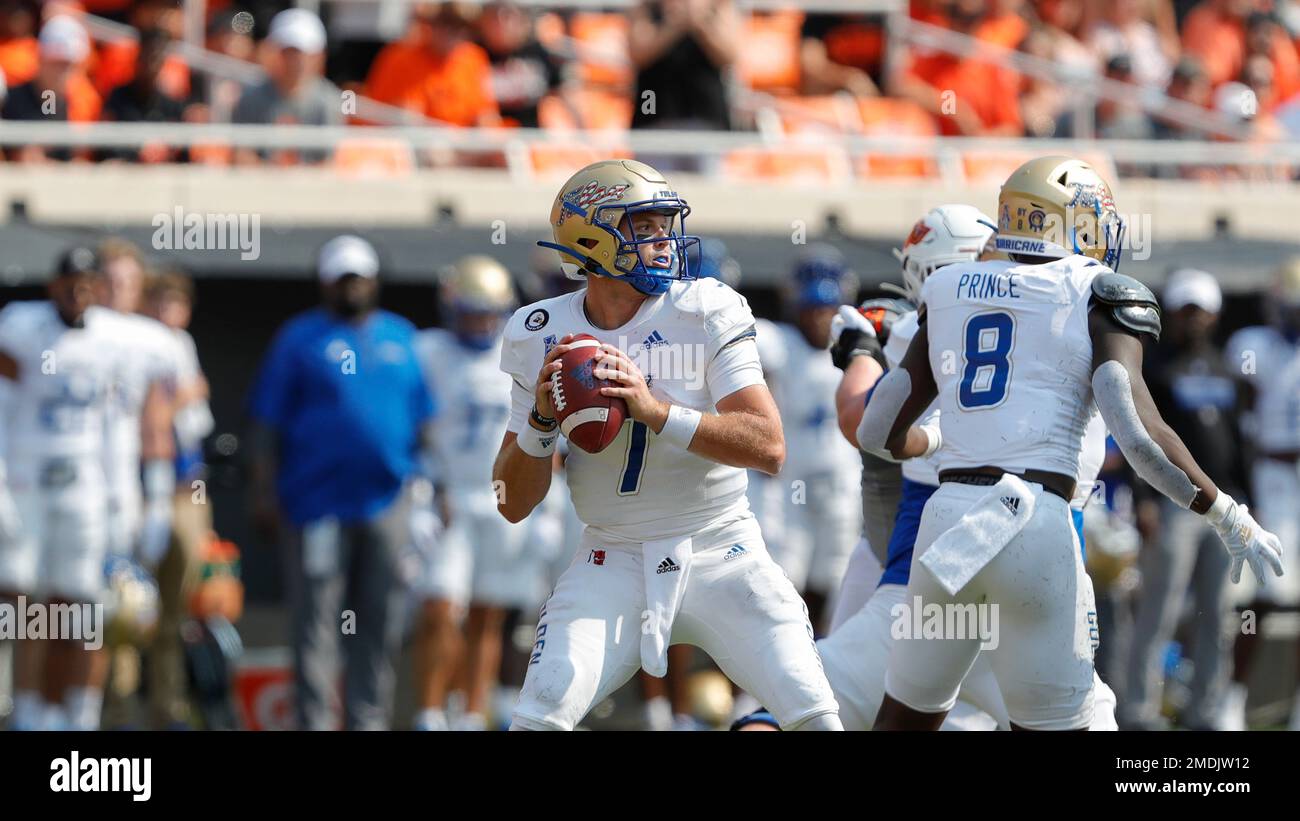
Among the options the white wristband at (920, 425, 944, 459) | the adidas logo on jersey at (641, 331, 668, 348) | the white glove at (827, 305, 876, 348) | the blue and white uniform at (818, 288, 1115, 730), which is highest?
the white glove at (827, 305, 876, 348)

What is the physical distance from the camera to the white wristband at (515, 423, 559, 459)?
5434 millimetres

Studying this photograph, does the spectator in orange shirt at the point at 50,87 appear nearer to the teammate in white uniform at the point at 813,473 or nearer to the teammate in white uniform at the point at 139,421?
the teammate in white uniform at the point at 139,421

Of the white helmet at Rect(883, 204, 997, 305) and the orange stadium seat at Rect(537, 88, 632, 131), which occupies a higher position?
the orange stadium seat at Rect(537, 88, 632, 131)

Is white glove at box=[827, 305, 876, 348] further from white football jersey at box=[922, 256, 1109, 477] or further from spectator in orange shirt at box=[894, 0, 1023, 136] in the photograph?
spectator in orange shirt at box=[894, 0, 1023, 136]

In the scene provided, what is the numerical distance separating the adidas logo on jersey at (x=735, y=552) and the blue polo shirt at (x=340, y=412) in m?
3.79

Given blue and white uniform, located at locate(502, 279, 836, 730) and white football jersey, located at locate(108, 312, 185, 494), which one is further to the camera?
white football jersey, located at locate(108, 312, 185, 494)

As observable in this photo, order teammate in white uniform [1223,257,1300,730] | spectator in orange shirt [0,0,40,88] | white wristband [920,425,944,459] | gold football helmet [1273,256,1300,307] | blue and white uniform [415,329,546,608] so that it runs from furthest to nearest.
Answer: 1. spectator in orange shirt [0,0,40,88]
2. gold football helmet [1273,256,1300,307]
3. teammate in white uniform [1223,257,1300,730]
4. blue and white uniform [415,329,546,608]
5. white wristband [920,425,944,459]

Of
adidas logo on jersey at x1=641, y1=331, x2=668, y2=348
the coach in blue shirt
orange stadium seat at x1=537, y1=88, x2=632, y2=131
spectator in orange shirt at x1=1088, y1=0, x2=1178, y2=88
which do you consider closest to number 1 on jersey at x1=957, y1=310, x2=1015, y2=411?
adidas logo on jersey at x1=641, y1=331, x2=668, y2=348

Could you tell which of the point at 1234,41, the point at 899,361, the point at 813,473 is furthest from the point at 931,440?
the point at 1234,41

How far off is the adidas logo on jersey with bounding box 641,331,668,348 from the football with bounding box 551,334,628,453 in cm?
25

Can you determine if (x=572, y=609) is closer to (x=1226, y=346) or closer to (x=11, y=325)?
(x=11, y=325)

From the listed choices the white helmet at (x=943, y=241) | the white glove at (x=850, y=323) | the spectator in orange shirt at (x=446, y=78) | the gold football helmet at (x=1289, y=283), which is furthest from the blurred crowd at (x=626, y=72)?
the white glove at (x=850, y=323)

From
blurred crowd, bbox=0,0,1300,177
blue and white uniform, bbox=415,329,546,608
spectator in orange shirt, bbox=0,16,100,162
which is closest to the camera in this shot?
blue and white uniform, bbox=415,329,546,608
